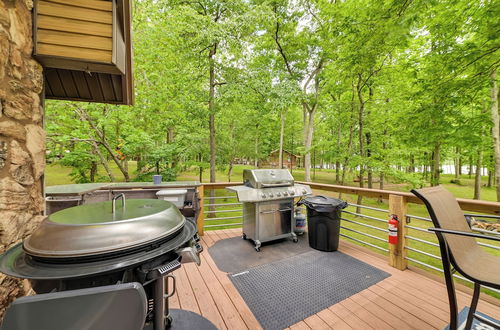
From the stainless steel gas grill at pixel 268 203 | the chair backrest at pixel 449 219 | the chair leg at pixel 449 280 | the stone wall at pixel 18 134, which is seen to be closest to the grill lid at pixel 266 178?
the stainless steel gas grill at pixel 268 203

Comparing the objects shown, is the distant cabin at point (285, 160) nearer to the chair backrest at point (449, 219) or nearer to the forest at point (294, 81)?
the forest at point (294, 81)

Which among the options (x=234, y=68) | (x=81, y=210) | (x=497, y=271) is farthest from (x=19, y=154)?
(x=234, y=68)

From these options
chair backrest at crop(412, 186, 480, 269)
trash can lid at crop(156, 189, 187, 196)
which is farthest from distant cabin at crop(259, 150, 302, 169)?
chair backrest at crop(412, 186, 480, 269)

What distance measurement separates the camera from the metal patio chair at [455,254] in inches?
48.4

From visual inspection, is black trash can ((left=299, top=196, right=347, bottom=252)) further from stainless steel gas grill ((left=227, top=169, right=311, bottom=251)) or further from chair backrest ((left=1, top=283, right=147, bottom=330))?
chair backrest ((left=1, top=283, right=147, bottom=330))

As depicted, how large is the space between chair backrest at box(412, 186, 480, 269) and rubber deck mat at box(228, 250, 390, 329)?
116 cm

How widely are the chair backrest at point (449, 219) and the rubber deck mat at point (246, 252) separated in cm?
200

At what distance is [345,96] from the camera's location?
28.9ft

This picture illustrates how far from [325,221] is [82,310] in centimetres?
303

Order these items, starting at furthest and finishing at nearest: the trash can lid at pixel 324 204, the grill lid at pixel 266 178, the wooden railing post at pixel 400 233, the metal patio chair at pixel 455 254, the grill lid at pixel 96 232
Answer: the grill lid at pixel 266 178 → the trash can lid at pixel 324 204 → the wooden railing post at pixel 400 233 → the metal patio chair at pixel 455 254 → the grill lid at pixel 96 232

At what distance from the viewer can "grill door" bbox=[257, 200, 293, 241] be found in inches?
127

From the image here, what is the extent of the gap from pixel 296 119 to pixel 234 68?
13.2 m

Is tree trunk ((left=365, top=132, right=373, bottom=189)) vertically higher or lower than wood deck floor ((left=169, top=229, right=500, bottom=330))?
higher

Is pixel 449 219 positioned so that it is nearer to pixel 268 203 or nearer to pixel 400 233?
pixel 400 233
